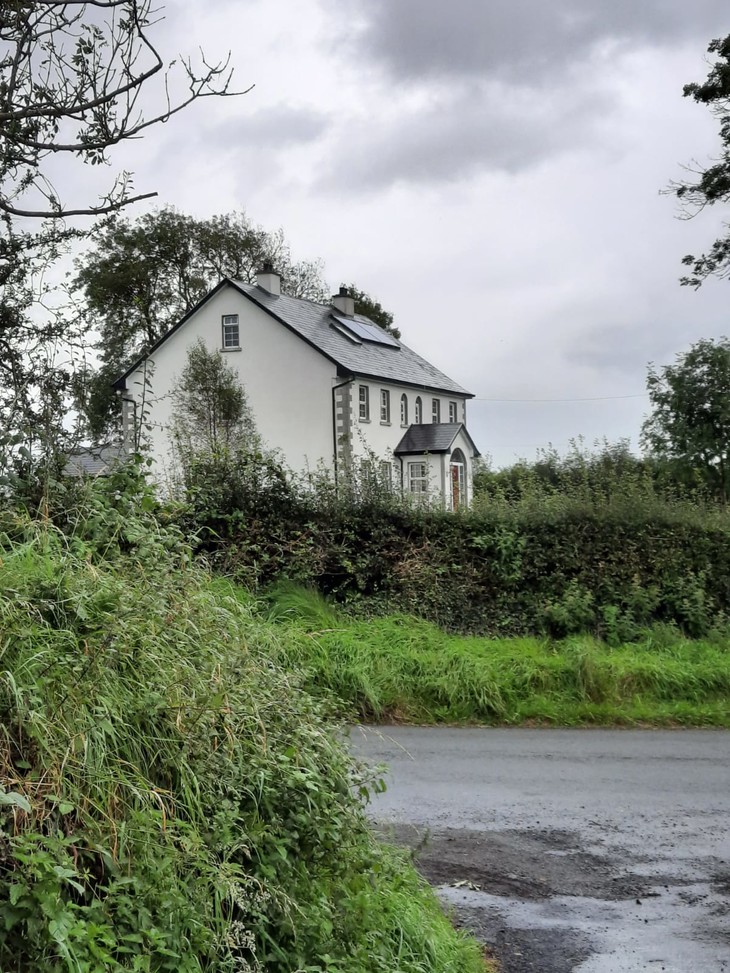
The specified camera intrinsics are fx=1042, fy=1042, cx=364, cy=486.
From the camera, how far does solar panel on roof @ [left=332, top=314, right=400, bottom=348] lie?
4988 cm

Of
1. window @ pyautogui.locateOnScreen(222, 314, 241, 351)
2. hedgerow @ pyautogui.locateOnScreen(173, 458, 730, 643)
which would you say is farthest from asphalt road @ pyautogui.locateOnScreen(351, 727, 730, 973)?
window @ pyautogui.locateOnScreen(222, 314, 241, 351)

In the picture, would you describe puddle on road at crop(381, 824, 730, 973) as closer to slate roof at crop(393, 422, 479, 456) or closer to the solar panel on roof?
slate roof at crop(393, 422, 479, 456)

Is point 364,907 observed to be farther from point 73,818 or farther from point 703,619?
point 703,619

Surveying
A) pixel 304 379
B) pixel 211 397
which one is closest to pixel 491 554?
pixel 304 379

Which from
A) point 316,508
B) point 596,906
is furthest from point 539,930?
point 316,508

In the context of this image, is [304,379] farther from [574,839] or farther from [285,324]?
[574,839]

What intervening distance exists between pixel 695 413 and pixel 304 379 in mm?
17352

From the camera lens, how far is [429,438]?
49156 millimetres

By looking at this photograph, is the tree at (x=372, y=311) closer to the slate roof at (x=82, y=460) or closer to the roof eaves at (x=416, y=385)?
the roof eaves at (x=416, y=385)

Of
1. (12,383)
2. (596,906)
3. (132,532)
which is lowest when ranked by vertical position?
(596,906)

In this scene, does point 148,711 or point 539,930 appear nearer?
point 148,711

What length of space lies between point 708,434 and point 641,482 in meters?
29.4

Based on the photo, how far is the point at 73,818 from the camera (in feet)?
11.9

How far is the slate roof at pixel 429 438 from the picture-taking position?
48.0 metres
